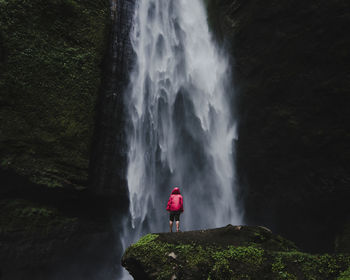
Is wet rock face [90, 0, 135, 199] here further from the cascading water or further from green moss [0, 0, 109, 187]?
green moss [0, 0, 109, 187]

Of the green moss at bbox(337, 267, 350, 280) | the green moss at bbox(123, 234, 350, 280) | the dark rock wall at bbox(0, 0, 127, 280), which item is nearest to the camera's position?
the green moss at bbox(337, 267, 350, 280)

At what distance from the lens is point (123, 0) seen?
11.4 m

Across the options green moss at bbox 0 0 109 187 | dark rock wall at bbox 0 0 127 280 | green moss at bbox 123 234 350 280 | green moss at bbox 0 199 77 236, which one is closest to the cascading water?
dark rock wall at bbox 0 0 127 280

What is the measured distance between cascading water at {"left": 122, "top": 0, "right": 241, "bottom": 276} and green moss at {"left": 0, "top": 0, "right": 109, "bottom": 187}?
2098 millimetres

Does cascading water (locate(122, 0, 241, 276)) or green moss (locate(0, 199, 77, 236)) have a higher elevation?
cascading water (locate(122, 0, 241, 276))

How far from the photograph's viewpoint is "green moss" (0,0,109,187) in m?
7.68

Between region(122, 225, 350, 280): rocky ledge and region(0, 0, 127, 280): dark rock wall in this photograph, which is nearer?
region(122, 225, 350, 280): rocky ledge

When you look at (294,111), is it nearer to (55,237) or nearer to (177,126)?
(177,126)

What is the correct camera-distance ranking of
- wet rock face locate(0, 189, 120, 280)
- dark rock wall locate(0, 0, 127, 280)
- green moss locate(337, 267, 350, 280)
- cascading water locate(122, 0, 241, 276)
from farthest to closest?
cascading water locate(122, 0, 241, 276)
dark rock wall locate(0, 0, 127, 280)
wet rock face locate(0, 189, 120, 280)
green moss locate(337, 267, 350, 280)

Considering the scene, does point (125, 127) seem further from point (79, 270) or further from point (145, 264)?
point (145, 264)

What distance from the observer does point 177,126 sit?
11.7 meters

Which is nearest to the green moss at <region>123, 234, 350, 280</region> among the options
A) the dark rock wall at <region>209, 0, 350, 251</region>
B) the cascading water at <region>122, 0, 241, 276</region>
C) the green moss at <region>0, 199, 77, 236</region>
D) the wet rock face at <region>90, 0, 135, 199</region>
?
the green moss at <region>0, 199, 77, 236</region>

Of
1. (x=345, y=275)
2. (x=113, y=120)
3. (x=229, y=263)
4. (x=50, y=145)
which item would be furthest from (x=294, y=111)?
(x=50, y=145)

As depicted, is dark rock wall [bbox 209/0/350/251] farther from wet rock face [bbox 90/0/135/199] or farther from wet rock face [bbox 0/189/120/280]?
wet rock face [bbox 0/189/120/280]
